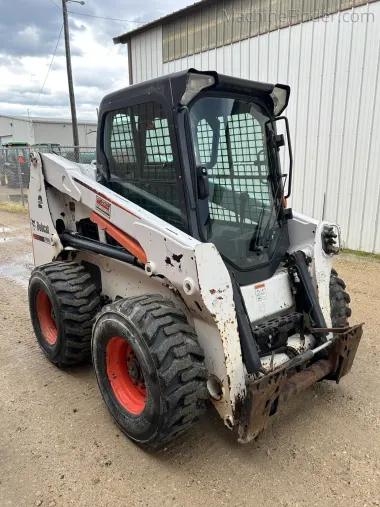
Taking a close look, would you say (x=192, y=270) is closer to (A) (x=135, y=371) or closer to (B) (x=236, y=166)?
(A) (x=135, y=371)

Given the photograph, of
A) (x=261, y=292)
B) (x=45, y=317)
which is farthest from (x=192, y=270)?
(x=45, y=317)

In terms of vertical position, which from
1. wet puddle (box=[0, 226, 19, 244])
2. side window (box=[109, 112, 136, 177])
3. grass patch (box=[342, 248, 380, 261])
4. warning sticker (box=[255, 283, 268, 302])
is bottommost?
wet puddle (box=[0, 226, 19, 244])

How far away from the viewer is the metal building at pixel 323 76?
24.2 ft

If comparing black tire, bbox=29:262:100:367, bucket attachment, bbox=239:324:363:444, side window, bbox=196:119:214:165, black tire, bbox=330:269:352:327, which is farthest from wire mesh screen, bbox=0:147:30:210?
bucket attachment, bbox=239:324:363:444

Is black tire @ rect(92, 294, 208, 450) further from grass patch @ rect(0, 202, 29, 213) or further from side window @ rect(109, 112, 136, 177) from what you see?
grass patch @ rect(0, 202, 29, 213)

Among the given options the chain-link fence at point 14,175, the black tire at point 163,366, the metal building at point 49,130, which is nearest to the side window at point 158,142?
the black tire at point 163,366

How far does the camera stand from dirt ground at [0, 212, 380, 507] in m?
2.48

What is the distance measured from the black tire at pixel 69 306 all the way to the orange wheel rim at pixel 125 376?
672 millimetres

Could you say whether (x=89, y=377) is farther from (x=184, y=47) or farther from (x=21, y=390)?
(x=184, y=47)

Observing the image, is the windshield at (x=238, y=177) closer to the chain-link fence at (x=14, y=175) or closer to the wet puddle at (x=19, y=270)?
the wet puddle at (x=19, y=270)

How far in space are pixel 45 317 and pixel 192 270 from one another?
222cm

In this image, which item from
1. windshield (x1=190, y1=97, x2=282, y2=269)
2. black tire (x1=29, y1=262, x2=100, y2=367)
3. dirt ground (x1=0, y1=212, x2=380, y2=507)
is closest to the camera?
dirt ground (x1=0, y1=212, x2=380, y2=507)

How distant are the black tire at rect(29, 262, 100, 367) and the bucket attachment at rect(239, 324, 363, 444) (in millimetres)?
1717

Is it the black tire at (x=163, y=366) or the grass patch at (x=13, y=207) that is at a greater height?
the black tire at (x=163, y=366)
